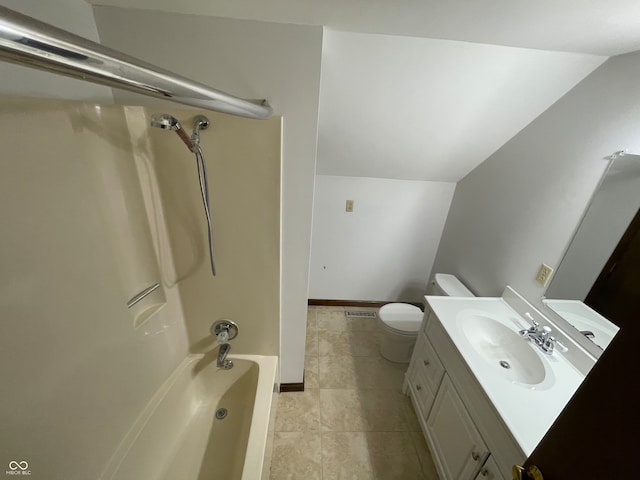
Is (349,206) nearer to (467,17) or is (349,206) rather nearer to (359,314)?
(359,314)

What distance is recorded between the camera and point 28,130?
2.17 feet

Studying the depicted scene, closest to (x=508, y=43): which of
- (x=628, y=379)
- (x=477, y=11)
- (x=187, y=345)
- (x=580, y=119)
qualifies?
(x=477, y=11)

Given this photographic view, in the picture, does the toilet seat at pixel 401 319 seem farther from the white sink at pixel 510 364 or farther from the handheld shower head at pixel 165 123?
the handheld shower head at pixel 165 123

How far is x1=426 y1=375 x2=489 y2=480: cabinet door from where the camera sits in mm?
1032

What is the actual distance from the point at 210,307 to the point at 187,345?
0.96 feet

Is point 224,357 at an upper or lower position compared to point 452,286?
lower

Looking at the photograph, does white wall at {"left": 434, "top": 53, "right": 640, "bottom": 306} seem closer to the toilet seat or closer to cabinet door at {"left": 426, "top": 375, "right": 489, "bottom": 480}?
the toilet seat

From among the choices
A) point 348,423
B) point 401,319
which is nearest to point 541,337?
Result: point 401,319

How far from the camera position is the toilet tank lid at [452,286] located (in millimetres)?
1875

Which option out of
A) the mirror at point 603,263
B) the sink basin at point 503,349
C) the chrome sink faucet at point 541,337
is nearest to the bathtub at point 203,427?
the sink basin at point 503,349

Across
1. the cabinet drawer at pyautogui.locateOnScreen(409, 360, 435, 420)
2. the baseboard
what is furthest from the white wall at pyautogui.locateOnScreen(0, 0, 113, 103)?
the baseboard

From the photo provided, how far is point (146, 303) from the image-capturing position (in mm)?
1146

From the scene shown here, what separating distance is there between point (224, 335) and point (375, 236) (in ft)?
5.18

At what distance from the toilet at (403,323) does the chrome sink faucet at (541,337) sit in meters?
0.61
